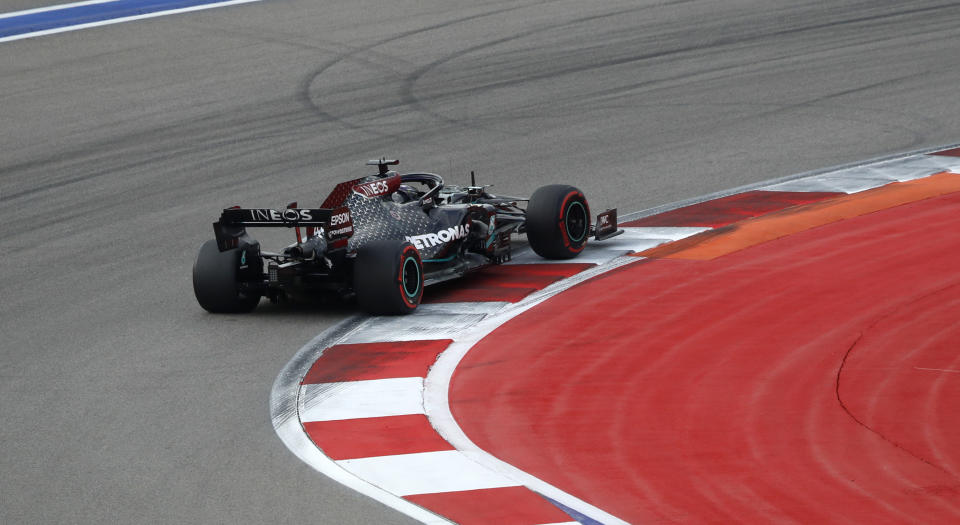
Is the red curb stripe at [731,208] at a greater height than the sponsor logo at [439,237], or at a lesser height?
lesser

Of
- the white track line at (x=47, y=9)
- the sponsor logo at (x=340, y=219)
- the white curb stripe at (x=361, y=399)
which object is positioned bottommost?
the white curb stripe at (x=361, y=399)

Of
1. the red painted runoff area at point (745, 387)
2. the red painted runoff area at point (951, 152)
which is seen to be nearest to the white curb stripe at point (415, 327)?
the red painted runoff area at point (745, 387)

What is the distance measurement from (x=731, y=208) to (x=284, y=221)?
4.99 meters

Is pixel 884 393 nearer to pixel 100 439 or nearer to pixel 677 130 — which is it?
pixel 100 439

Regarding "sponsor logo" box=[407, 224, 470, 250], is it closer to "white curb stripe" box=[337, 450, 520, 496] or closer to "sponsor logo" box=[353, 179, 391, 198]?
"sponsor logo" box=[353, 179, 391, 198]

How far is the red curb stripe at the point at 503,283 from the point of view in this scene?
10.0 m

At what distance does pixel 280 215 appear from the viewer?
31.2ft

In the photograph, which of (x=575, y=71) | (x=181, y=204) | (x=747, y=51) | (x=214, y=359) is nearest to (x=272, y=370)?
(x=214, y=359)

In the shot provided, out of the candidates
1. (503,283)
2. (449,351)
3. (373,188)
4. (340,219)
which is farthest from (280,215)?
(503,283)

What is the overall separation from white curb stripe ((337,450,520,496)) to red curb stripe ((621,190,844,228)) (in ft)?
19.3

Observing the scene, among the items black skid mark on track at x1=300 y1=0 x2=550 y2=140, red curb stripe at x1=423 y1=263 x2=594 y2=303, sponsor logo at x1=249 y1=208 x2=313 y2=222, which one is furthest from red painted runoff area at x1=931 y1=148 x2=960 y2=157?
sponsor logo at x1=249 y1=208 x2=313 y2=222

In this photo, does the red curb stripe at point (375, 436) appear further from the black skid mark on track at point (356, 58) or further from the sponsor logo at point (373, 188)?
the black skid mark on track at point (356, 58)

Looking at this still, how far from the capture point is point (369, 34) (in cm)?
2030

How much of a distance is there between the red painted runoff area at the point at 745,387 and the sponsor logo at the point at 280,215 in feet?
5.50
